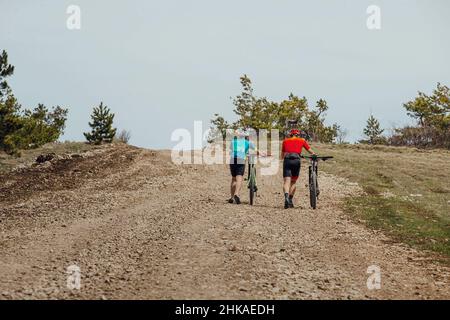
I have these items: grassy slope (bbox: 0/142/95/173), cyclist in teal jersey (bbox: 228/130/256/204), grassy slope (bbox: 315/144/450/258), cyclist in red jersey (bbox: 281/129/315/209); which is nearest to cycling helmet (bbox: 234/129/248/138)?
cyclist in teal jersey (bbox: 228/130/256/204)

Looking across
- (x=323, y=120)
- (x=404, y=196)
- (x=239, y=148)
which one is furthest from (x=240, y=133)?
(x=323, y=120)

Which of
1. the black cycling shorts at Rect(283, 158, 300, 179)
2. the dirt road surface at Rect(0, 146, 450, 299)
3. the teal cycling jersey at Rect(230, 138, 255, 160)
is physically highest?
the teal cycling jersey at Rect(230, 138, 255, 160)

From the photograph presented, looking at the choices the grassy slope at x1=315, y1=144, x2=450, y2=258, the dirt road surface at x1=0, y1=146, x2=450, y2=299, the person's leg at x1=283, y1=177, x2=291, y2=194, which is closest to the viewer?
the dirt road surface at x1=0, y1=146, x2=450, y2=299

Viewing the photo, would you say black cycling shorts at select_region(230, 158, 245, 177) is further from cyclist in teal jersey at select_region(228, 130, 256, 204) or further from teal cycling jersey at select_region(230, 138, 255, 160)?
teal cycling jersey at select_region(230, 138, 255, 160)

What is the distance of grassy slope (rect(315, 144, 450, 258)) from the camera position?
1356 centimetres

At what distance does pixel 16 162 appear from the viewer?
106 feet

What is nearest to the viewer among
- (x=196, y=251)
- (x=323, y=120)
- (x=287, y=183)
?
(x=196, y=251)

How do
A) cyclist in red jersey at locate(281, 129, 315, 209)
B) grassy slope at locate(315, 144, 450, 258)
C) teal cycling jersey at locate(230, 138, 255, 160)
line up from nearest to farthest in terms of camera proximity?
1. grassy slope at locate(315, 144, 450, 258)
2. cyclist in red jersey at locate(281, 129, 315, 209)
3. teal cycling jersey at locate(230, 138, 255, 160)

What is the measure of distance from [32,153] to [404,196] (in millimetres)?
26807

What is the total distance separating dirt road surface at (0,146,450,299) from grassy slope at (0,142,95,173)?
526 inches

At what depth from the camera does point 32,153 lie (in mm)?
35625

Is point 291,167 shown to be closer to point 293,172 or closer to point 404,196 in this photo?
point 293,172

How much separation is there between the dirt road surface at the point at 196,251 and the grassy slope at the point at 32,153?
526 inches
